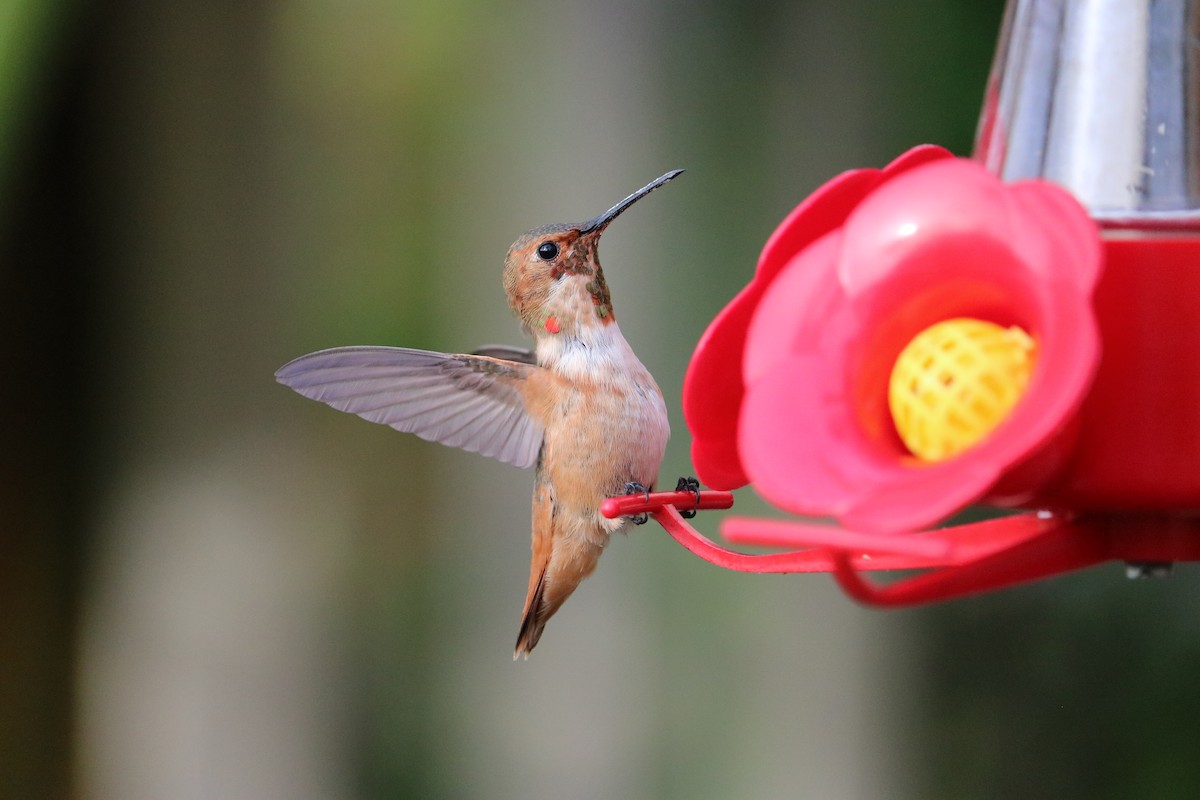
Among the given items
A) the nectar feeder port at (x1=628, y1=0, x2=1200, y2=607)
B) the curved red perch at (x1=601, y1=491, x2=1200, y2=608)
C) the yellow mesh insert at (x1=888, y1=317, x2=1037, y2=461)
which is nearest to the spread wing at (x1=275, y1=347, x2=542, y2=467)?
the curved red perch at (x1=601, y1=491, x2=1200, y2=608)

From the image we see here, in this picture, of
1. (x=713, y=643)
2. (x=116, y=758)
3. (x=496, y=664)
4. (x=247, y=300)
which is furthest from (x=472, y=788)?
(x=247, y=300)

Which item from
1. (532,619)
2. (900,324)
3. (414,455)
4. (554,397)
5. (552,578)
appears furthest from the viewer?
(414,455)

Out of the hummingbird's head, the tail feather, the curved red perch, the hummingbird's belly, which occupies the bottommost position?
the tail feather

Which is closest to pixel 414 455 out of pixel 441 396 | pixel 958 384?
pixel 441 396

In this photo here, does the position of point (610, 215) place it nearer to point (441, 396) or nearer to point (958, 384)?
point (441, 396)

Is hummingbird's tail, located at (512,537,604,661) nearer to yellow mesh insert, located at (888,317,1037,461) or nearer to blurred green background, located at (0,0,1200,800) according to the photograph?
blurred green background, located at (0,0,1200,800)
